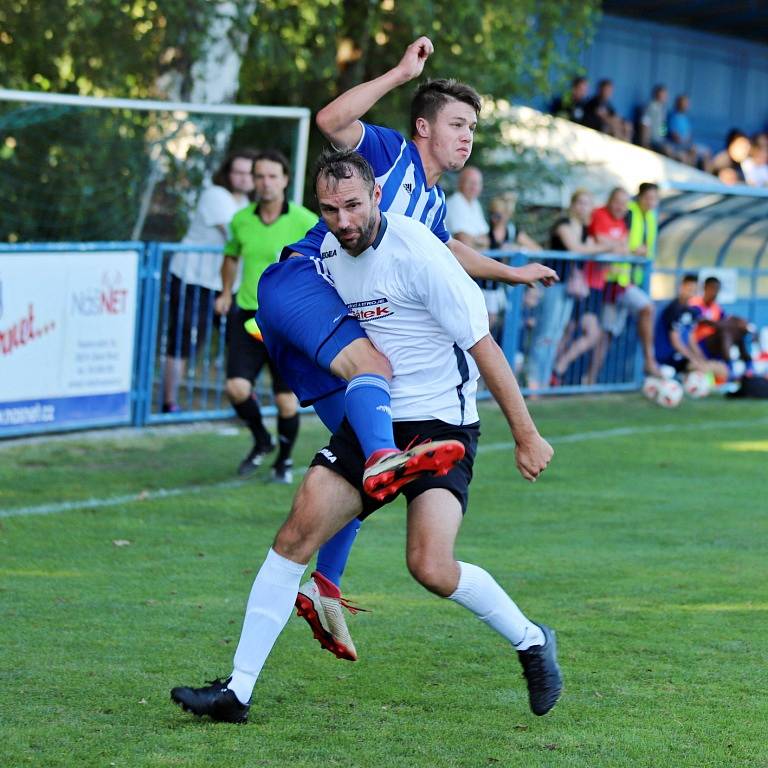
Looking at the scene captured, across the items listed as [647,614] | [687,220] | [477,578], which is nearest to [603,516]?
[647,614]

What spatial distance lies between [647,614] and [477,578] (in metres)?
1.78

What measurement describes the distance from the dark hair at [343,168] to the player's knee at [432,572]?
3.90 ft

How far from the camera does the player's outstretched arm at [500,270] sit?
17.2 feet

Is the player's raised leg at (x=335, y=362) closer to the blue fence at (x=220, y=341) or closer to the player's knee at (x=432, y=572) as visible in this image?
the player's knee at (x=432, y=572)

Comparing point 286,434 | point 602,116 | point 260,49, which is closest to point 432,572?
point 286,434

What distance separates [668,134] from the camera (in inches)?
998

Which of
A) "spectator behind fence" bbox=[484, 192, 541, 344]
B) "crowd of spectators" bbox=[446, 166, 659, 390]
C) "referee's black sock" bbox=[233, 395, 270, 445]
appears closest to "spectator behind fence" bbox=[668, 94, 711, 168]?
"crowd of spectators" bbox=[446, 166, 659, 390]

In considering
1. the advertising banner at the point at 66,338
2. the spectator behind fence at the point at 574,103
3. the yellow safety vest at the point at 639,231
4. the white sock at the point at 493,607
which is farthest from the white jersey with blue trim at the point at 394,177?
the spectator behind fence at the point at 574,103

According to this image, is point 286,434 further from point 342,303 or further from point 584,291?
point 584,291

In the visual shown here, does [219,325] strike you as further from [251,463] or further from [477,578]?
[477,578]

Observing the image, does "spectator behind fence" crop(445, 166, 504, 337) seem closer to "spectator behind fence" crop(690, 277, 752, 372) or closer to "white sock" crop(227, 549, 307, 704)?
"spectator behind fence" crop(690, 277, 752, 372)

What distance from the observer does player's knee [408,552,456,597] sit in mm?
4605

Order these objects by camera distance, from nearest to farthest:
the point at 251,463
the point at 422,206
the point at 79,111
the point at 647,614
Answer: the point at 422,206
the point at 647,614
the point at 251,463
the point at 79,111

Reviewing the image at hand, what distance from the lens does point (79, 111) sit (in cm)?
1173
